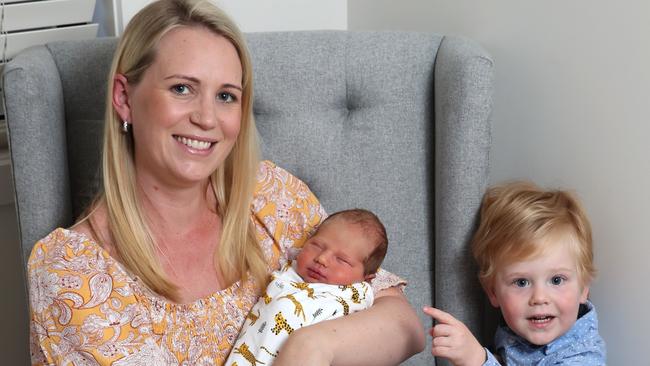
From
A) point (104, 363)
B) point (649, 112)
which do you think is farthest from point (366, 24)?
point (104, 363)

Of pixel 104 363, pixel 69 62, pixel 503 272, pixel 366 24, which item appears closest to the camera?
pixel 104 363

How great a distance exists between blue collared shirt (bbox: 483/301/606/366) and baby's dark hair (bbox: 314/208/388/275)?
29 cm

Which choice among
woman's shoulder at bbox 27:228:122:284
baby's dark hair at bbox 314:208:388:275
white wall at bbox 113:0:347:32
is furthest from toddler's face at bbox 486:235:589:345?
white wall at bbox 113:0:347:32

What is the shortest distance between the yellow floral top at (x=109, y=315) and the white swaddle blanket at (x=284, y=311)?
0.05 meters

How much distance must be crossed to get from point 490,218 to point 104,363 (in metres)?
0.84

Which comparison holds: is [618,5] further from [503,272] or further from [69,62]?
[69,62]

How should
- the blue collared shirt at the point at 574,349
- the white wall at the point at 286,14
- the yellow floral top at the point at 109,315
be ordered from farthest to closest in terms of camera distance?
the white wall at the point at 286,14, the blue collared shirt at the point at 574,349, the yellow floral top at the point at 109,315

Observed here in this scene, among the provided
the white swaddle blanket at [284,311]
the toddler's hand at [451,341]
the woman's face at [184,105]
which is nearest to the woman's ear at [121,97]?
the woman's face at [184,105]

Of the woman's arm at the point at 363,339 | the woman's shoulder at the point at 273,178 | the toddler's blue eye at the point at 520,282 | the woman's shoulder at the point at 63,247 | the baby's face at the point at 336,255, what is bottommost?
the woman's arm at the point at 363,339

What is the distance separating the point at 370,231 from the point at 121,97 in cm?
55

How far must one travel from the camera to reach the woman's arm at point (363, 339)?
1.56 m

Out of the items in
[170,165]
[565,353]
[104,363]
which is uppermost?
[170,165]

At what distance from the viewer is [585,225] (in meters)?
1.77

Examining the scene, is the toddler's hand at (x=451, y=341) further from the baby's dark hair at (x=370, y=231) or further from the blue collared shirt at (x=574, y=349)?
the baby's dark hair at (x=370, y=231)
